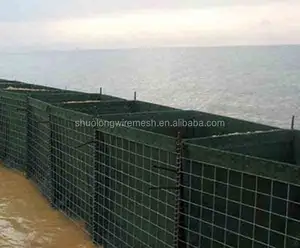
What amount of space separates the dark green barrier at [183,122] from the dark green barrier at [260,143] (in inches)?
42.6

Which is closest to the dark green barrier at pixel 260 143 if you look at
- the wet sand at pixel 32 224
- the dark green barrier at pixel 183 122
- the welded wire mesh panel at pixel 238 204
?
the welded wire mesh panel at pixel 238 204

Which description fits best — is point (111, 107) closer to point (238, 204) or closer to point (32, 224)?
point (32, 224)

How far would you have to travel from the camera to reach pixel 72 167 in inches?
361

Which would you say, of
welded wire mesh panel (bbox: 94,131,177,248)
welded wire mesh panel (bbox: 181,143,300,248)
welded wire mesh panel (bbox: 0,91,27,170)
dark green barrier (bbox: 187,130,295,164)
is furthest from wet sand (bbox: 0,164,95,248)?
dark green barrier (bbox: 187,130,295,164)

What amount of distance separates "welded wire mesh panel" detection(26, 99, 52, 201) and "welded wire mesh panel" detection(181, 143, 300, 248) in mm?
4743

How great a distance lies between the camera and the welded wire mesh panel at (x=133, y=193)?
259 inches

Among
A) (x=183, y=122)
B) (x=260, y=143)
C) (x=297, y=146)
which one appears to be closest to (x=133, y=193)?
(x=260, y=143)

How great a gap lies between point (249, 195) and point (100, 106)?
19.3 ft

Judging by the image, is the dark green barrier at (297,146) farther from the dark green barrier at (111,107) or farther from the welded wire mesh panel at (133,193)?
the dark green barrier at (111,107)

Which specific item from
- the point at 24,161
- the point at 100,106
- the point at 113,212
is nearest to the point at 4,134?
the point at 24,161

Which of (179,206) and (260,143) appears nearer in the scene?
(179,206)

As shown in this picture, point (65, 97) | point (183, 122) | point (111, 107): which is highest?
point (65, 97)

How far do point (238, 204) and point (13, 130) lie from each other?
847cm

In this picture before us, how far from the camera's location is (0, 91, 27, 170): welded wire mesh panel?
12.0 meters
